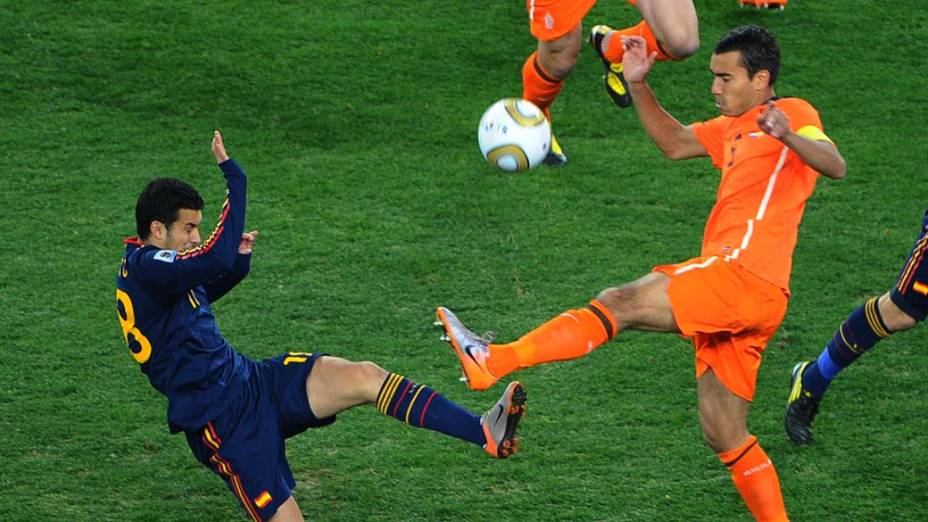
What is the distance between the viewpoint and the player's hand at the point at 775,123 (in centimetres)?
505

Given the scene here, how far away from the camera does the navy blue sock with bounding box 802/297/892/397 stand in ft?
21.1

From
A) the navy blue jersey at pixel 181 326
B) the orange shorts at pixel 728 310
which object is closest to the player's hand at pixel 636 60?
the orange shorts at pixel 728 310

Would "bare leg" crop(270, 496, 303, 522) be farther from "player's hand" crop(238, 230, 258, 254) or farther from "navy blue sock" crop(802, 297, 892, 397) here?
"navy blue sock" crop(802, 297, 892, 397)

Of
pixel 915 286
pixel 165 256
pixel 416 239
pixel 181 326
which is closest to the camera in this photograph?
pixel 165 256

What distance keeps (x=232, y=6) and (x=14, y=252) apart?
3.64m

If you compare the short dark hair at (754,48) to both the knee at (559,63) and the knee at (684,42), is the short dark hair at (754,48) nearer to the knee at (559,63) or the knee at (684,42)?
the knee at (684,42)

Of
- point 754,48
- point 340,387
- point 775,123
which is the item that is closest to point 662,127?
point 754,48

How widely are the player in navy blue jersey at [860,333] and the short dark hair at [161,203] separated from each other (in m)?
3.03

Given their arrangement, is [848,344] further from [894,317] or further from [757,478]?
[757,478]

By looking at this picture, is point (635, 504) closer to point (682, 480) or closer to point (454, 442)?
point (682, 480)

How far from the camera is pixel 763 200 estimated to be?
17.8 feet

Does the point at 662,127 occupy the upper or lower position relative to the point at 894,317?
upper

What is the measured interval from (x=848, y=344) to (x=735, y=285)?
4.63 feet

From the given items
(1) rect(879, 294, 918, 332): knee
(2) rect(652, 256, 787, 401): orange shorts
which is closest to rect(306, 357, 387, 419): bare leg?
(2) rect(652, 256, 787, 401): orange shorts
